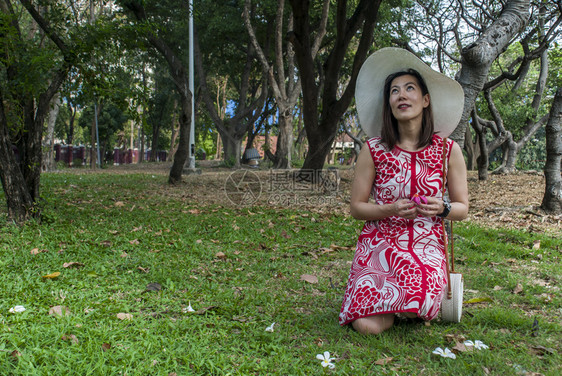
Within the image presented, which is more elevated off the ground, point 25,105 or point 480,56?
point 480,56

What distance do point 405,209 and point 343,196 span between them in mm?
7063

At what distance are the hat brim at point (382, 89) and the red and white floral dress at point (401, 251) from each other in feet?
0.56

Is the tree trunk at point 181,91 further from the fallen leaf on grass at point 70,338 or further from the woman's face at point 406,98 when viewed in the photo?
the fallen leaf on grass at point 70,338

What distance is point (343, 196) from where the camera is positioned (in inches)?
381

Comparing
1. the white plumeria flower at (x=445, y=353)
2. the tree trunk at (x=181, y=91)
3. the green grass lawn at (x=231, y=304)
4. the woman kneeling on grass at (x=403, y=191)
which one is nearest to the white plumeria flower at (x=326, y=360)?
the green grass lawn at (x=231, y=304)

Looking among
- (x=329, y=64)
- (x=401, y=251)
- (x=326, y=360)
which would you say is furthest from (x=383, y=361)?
(x=329, y=64)

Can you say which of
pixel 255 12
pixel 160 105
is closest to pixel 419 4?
pixel 255 12

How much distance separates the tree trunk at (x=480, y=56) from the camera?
4496mm

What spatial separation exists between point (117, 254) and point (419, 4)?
43.8ft

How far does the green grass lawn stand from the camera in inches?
94.4

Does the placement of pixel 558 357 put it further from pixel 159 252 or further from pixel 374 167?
pixel 159 252

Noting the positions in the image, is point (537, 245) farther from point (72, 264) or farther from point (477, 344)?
point (72, 264)

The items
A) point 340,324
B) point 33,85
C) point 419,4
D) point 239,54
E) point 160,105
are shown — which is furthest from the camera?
point 160,105

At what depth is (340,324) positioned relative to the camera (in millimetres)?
2932
